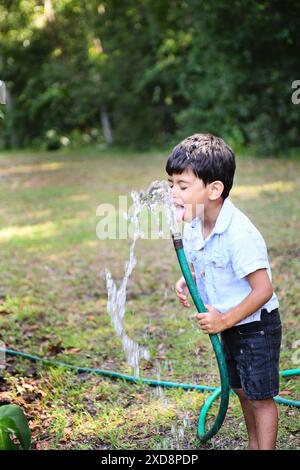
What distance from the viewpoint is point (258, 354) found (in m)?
2.39

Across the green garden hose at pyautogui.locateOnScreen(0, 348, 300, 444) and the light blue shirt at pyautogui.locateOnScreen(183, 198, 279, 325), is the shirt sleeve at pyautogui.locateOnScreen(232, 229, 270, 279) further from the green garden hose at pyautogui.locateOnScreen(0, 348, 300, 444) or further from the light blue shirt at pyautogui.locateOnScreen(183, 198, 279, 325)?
the green garden hose at pyautogui.locateOnScreen(0, 348, 300, 444)

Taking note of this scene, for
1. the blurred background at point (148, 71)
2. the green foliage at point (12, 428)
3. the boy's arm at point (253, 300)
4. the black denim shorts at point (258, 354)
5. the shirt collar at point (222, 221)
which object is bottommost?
the green foliage at point (12, 428)

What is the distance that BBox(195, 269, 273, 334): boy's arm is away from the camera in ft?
7.53

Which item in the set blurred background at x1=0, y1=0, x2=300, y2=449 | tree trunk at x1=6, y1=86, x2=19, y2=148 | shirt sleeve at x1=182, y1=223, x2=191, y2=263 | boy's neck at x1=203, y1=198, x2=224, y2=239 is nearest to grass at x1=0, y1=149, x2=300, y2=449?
blurred background at x1=0, y1=0, x2=300, y2=449

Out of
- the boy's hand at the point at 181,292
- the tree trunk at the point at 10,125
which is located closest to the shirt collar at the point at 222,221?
the boy's hand at the point at 181,292

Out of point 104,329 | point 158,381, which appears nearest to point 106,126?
point 104,329

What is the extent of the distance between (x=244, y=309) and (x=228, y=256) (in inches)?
8.3

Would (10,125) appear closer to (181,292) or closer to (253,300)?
(181,292)

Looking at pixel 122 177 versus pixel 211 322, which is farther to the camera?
pixel 122 177

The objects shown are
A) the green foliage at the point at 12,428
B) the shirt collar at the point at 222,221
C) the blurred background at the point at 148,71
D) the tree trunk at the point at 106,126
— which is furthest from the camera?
the tree trunk at the point at 106,126

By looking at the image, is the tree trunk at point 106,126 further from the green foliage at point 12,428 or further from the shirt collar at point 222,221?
the green foliage at point 12,428

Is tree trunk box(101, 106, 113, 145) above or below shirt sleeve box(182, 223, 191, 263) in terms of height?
above

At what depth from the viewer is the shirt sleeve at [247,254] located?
7.52 ft

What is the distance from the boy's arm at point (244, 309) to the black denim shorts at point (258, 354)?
13 centimetres
